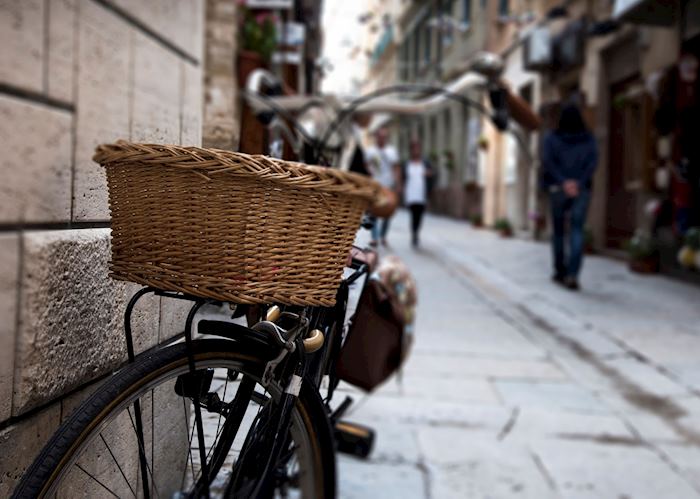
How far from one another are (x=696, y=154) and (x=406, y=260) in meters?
3.67

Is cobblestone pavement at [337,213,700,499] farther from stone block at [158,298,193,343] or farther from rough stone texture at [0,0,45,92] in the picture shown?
rough stone texture at [0,0,45,92]

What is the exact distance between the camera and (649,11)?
943 centimetres

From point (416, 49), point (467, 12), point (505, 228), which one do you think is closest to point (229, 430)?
point (505, 228)

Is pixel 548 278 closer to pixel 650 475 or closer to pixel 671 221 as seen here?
pixel 671 221

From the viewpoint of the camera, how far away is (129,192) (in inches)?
48.3

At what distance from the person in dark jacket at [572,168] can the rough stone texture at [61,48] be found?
21.5 feet

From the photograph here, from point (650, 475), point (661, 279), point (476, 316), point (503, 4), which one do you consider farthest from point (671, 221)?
point (503, 4)

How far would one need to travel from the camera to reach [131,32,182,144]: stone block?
64.0 inches

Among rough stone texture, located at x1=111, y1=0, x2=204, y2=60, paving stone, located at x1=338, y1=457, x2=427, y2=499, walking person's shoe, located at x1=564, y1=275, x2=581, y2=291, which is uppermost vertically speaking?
rough stone texture, located at x1=111, y1=0, x2=204, y2=60

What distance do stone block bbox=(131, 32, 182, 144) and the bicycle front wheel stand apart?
0.45 meters

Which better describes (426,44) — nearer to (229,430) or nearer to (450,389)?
(450,389)

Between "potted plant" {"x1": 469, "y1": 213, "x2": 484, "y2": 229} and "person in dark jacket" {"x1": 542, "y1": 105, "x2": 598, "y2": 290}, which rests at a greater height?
"person in dark jacket" {"x1": 542, "y1": 105, "x2": 598, "y2": 290}

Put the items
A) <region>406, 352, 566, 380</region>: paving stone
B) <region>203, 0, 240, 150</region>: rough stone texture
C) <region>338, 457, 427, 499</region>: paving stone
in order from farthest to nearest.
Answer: <region>203, 0, 240, 150</region>: rough stone texture < <region>406, 352, 566, 380</region>: paving stone < <region>338, 457, 427, 499</region>: paving stone

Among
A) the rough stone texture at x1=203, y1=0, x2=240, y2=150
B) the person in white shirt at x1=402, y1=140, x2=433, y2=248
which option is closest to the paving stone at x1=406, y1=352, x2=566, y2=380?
the rough stone texture at x1=203, y1=0, x2=240, y2=150
